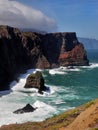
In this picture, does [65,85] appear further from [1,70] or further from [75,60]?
[75,60]

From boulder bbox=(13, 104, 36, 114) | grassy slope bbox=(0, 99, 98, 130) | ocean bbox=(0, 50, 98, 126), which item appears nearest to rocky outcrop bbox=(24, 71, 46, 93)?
ocean bbox=(0, 50, 98, 126)

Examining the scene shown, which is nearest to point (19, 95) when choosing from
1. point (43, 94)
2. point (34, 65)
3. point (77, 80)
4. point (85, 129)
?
point (43, 94)

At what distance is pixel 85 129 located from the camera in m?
21.5

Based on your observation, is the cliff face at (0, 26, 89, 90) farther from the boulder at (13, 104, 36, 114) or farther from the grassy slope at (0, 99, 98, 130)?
the grassy slope at (0, 99, 98, 130)

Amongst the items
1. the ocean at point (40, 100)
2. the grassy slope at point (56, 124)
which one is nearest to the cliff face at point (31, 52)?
the ocean at point (40, 100)

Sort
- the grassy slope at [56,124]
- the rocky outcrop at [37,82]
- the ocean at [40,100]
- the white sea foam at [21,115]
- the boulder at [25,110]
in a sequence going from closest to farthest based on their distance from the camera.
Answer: the grassy slope at [56,124]
the white sea foam at [21,115]
the ocean at [40,100]
the boulder at [25,110]
the rocky outcrop at [37,82]

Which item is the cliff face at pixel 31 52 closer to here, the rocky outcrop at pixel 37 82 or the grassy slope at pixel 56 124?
the rocky outcrop at pixel 37 82

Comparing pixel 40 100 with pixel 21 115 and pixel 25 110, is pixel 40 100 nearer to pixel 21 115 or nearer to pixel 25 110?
pixel 25 110

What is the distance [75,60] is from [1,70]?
82478 millimetres

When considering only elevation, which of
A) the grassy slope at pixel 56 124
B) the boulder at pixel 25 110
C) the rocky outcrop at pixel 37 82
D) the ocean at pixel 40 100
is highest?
the grassy slope at pixel 56 124

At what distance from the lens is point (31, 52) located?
16262 cm

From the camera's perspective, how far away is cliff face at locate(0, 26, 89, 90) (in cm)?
11529

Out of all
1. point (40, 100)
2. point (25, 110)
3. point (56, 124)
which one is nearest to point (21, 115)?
point (25, 110)

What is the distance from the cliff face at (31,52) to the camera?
115287 millimetres
